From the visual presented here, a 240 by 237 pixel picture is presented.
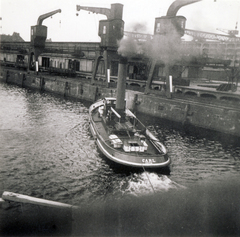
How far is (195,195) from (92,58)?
4180cm

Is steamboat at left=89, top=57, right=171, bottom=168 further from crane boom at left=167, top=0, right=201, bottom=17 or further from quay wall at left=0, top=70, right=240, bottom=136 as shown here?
crane boom at left=167, top=0, right=201, bottom=17

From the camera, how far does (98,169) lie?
14.3 meters

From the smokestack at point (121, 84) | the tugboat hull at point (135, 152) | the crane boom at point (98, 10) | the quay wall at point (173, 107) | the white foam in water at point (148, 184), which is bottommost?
the white foam in water at point (148, 184)

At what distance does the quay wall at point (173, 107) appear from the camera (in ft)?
75.1

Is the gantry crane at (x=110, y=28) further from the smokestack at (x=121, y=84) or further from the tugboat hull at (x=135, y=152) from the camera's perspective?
the tugboat hull at (x=135, y=152)

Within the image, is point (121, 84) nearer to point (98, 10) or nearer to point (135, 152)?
point (135, 152)

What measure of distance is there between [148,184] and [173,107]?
619 inches

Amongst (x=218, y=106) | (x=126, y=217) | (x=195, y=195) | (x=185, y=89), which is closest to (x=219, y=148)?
(x=218, y=106)

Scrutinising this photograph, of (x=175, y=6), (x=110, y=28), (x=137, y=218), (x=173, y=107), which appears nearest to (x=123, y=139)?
(x=137, y=218)

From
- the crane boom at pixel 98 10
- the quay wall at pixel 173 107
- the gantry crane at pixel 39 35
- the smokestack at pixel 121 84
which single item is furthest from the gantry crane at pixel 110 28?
the gantry crane at pixel 39 35

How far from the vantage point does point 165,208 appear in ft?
35.2

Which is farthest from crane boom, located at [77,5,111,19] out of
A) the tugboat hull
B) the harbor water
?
the tugboat hull

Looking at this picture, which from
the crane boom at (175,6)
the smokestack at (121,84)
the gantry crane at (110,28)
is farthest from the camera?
the gantry crane at (110,28)

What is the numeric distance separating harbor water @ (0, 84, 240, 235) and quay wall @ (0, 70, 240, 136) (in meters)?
1.63
